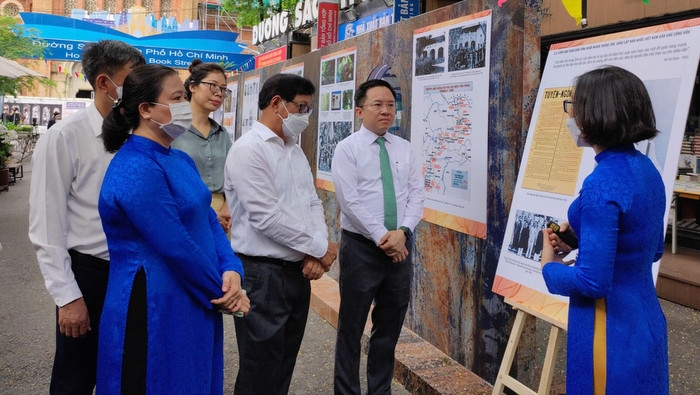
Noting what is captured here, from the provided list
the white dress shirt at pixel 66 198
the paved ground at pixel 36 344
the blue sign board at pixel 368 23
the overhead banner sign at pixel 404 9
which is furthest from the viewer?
the blue sign board at pixel 368 23

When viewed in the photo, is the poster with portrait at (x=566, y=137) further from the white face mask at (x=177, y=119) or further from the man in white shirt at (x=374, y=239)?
the white face mask at (x=177, y=119)

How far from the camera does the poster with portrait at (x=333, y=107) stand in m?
5.89

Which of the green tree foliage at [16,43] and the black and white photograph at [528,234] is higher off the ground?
the green tree foliage at [16,43]

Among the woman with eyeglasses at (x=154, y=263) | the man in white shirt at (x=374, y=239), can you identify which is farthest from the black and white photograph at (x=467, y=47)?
the woman with eyeglasses at (x=154, y=263)

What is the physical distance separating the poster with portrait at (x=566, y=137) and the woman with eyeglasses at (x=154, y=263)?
165cm

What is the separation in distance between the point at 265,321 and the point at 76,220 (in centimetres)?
98

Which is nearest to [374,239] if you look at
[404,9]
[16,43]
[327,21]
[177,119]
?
[177,119]

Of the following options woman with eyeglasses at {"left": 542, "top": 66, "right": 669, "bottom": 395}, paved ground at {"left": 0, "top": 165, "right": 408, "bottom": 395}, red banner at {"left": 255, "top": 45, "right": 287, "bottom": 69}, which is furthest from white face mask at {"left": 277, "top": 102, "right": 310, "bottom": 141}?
red banner at {"left": 255, "top": 45, "right": 287, "bottom": 69}

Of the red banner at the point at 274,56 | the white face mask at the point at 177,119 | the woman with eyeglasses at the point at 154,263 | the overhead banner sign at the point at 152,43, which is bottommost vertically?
the woman with eyeglasses at the point at 154,263

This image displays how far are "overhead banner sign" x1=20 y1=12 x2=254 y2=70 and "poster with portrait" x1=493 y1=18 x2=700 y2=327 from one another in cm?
1612

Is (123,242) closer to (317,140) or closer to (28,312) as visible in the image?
(28,312)

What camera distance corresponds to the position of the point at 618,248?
1935mm

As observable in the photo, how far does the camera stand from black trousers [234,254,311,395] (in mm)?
2820

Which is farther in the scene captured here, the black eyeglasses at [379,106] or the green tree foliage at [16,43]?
the green tree foliage at [16,43]
